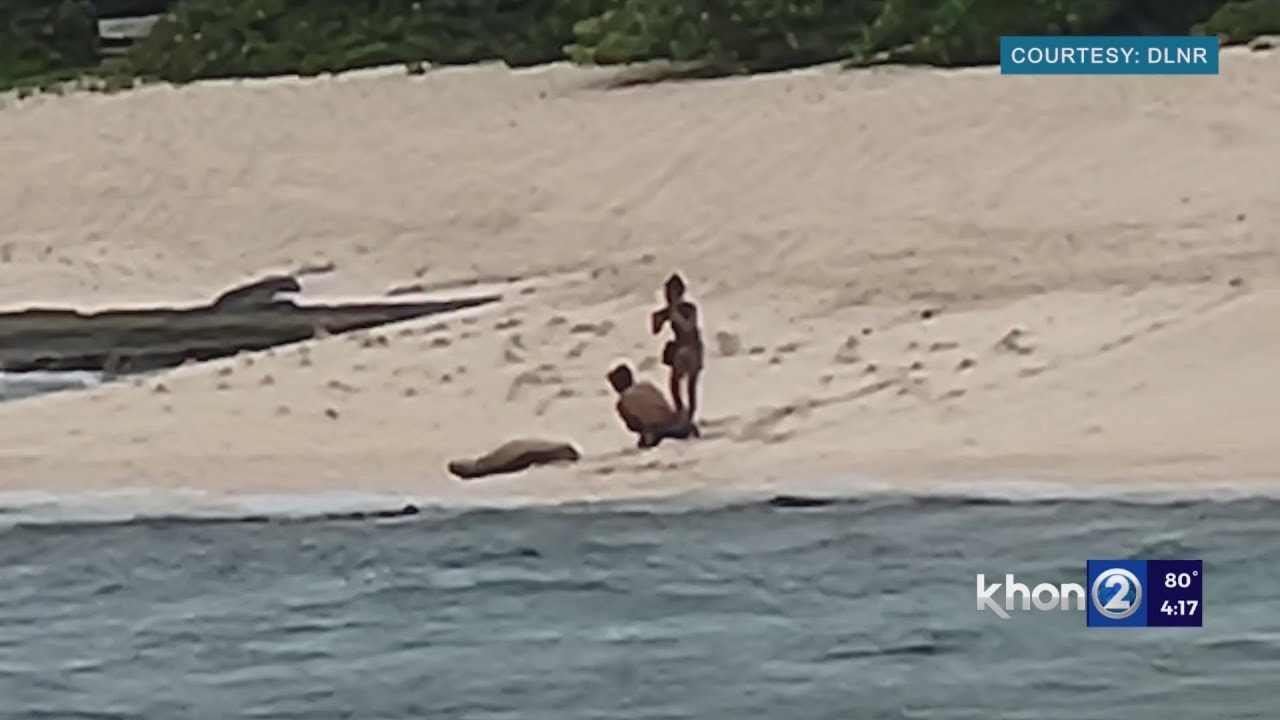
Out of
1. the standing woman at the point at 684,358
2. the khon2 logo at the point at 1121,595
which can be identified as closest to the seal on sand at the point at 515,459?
the standing woman at the point at 684,358

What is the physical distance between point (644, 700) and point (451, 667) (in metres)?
0.68

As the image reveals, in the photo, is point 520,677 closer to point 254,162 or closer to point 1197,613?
point 1197,613

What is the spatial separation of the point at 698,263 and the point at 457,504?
397 cm

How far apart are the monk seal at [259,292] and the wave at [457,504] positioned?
3728mm

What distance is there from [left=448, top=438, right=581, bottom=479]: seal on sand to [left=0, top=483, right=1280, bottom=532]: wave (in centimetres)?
24

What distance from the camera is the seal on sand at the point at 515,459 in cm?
1134

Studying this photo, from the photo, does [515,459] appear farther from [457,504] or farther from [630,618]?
[630,618]

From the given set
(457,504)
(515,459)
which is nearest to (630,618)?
(457,504)

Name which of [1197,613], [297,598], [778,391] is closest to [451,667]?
[297,598]

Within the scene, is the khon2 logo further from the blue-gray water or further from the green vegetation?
the green vegetation

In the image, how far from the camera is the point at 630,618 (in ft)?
32.0

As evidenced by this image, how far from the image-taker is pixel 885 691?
8891mm

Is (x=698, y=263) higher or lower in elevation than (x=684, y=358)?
higher

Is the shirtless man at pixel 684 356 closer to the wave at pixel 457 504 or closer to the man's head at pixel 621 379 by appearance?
the man's head at pixel 621 379
